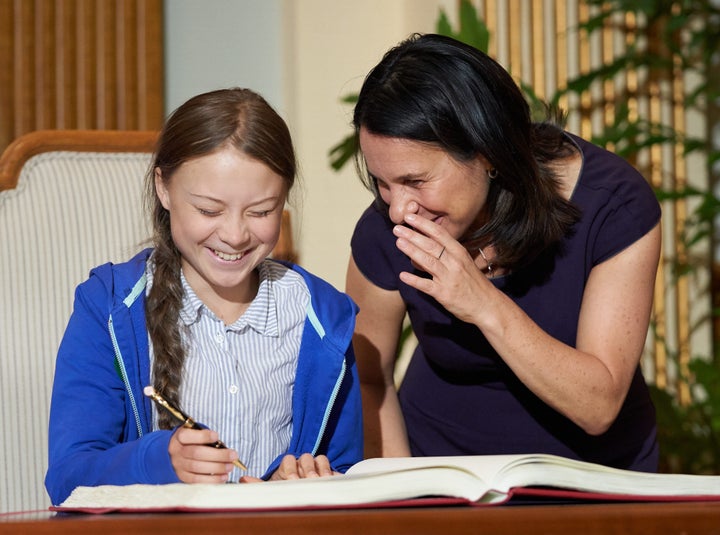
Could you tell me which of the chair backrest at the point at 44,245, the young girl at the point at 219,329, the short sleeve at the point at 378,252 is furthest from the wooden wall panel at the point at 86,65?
the young girl at the point at 219,329

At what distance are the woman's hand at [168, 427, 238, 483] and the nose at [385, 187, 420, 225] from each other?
0.53m

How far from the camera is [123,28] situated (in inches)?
140

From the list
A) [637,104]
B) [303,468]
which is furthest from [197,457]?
[637,104]

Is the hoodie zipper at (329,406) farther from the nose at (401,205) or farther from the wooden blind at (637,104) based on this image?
the wooden blind at (637,104)

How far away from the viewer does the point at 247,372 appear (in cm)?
150

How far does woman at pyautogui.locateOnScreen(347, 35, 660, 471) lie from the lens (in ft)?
4.84

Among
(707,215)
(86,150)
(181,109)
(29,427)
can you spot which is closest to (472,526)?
(181,109)

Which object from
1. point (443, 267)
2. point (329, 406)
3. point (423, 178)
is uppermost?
point (423, 178)

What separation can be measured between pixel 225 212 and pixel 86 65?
2.37 meters

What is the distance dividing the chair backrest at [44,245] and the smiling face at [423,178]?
1.33 feet

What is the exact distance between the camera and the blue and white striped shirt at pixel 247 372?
57.6 inches

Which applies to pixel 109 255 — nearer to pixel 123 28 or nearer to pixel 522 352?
pixel 522 352

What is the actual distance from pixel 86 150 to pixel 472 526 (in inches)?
50.1

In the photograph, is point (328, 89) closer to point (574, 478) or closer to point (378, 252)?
point (378, 252)
